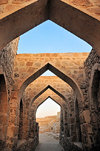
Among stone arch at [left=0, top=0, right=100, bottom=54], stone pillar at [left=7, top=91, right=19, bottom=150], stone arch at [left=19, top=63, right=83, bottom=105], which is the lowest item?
stone pillar at [left=7, top=91, right=19, bottom=150]

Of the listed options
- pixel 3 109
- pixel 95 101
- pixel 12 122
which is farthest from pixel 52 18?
pixel 12 122

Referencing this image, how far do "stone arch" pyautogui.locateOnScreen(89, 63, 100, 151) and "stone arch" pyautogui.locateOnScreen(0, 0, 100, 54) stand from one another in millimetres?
1373

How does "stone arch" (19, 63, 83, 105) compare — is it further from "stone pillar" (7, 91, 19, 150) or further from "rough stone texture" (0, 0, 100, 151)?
"stone pillar" (7, 91, 19, 150)

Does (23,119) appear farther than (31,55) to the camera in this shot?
Yes

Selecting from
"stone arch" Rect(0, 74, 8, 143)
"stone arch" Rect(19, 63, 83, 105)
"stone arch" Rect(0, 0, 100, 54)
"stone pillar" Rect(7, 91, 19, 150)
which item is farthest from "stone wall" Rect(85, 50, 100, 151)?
"stone arch" Rect(0, 74, 8, 143)

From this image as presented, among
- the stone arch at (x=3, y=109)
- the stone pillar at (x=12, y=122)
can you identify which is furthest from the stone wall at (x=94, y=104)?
the stone arch at (x=3, y=109)

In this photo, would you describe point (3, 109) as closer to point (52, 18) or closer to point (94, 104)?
point (94, 104)

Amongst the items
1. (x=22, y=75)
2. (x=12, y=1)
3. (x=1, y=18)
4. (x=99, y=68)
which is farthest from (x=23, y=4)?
(x=22, y=75)

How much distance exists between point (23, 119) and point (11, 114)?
2.42 meters

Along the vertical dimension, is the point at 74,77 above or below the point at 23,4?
below

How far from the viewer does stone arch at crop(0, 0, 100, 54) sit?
2.00m

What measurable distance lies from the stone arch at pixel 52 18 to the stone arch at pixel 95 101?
1.37 meters

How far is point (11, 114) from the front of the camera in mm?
3943

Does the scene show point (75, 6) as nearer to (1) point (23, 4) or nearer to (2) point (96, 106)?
(1) point (23, 4)
